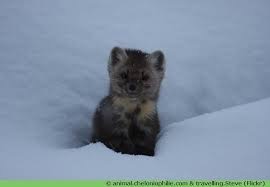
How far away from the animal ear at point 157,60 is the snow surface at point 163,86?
2.33ft

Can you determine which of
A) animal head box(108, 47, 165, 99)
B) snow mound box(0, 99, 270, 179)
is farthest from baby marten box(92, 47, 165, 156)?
snow mound box(0, 99, 270, 179)

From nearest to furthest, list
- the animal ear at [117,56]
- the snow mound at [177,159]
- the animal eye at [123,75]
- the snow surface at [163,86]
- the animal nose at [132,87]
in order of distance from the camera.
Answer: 1. the snow mound at [177,159]
2. the snow surface at [163,86]
3. the animal nose at [132,87]
4. the animal eye at [123,75]
5. the animal ear at [117,56]

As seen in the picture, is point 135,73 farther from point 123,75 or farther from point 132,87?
point 132,87

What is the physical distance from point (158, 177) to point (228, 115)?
1.53 m

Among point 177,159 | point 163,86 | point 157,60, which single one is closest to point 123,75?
point 157,60

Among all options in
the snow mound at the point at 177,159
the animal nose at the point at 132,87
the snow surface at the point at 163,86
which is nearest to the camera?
the snow mound at the point at 177,159

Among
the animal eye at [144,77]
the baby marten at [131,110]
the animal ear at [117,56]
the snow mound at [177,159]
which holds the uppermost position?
the animal ear at [117,56]

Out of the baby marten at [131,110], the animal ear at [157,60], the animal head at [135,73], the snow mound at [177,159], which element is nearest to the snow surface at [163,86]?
the snow mound at [177,159]

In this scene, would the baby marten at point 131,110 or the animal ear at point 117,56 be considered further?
the animal ear at point 117,56

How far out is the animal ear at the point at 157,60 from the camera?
17.7 ft

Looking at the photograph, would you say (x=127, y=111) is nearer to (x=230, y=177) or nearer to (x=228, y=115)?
(x=228, y=115)

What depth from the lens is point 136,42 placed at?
7.12m

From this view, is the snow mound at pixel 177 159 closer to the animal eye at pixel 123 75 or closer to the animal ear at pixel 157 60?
the animal eye at pixel 123 75

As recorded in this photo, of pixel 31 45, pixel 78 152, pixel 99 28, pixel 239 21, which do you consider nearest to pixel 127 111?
pixel 78 152
